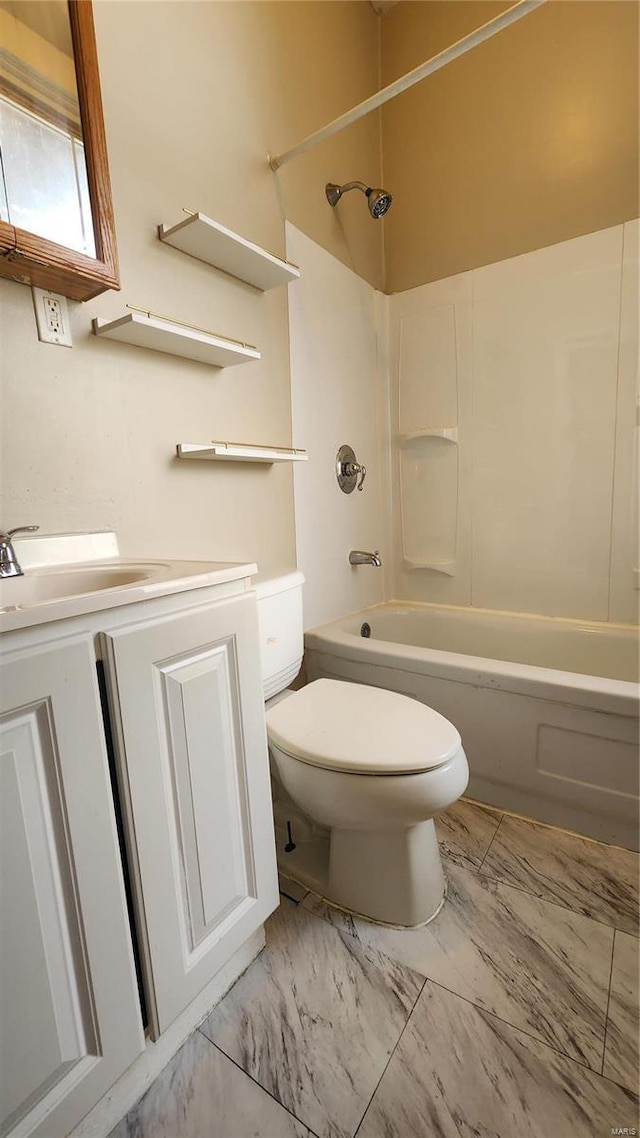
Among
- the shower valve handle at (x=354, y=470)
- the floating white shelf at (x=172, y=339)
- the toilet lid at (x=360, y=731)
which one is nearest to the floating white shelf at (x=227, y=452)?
the floating white shelf at (x=172, y=339)

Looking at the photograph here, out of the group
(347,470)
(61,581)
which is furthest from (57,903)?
(347,470)

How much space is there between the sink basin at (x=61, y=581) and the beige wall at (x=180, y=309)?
0.14m

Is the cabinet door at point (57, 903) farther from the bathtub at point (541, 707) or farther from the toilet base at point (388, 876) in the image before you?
the bathtub at point (541, 707)

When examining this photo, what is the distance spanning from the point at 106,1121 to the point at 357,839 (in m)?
0.62

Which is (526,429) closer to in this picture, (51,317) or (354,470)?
(354,470)

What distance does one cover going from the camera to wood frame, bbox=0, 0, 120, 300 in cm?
89

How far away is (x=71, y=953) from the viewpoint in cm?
61

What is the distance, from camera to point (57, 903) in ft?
1.93

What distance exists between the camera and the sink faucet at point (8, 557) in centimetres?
85

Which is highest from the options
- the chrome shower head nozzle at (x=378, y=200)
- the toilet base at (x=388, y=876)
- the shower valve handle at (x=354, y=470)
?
the chrome shower head nozzle at (x=378, y=200)

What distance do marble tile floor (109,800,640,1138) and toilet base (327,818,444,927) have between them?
Result: 0.04 m

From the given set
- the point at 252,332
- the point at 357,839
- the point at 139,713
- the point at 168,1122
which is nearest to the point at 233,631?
the point at 139,713

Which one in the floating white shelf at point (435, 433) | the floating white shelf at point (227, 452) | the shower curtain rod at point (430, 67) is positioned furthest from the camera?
the floating white shelf at point (435, 433)

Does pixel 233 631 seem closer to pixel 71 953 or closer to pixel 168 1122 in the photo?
pixel 71 953
